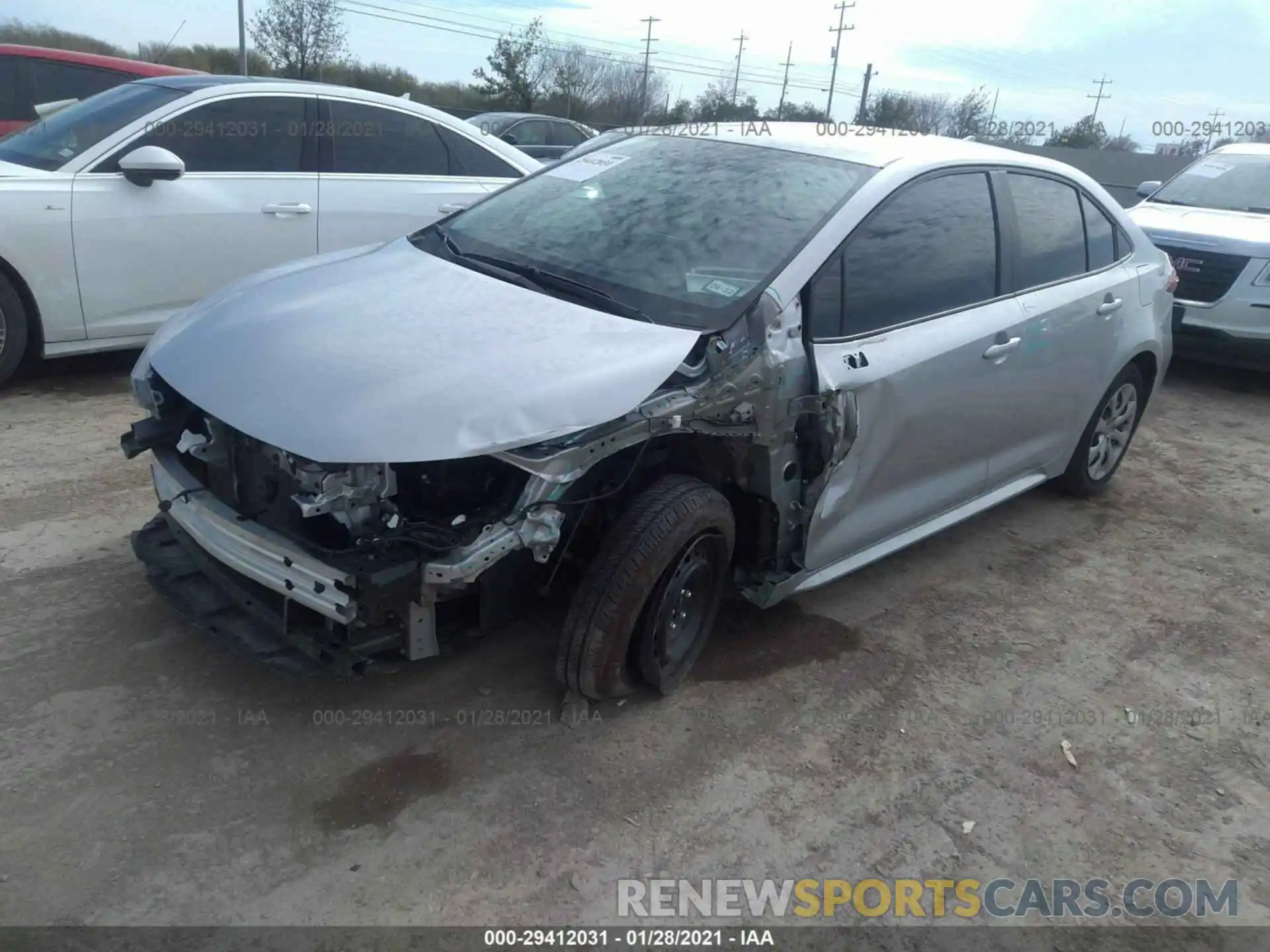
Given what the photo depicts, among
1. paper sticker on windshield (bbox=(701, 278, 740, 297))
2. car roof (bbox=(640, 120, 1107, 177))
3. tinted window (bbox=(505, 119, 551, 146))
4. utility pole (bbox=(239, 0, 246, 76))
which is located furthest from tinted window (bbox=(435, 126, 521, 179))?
utility pole (bbox=(239, 0, 246, 76))

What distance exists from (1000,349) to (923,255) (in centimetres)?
53

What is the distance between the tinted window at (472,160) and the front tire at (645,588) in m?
4.29

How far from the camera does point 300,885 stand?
7.88 feet

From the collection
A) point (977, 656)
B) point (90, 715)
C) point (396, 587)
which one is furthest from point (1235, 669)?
point (90, 715)

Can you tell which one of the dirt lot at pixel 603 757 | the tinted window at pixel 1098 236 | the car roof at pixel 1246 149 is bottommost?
the dirt lot at pixel 603 757

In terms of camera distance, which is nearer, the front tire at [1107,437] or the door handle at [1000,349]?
the door handle at [1000,349]

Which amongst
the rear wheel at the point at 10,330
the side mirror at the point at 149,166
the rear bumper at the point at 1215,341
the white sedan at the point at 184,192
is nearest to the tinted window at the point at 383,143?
the white sedan at the point at 184,192

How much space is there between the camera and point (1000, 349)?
3830mm

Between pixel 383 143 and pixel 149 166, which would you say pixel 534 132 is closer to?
pixel 383 143

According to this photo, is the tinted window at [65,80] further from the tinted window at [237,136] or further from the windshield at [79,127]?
the tinted window at [237,136]

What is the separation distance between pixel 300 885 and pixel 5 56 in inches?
338

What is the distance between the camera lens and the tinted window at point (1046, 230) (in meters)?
4.09

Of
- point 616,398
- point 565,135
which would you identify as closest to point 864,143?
point 616,398

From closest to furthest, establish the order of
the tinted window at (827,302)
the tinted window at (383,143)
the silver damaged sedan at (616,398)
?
the silver damaged sedan at (616,398) → the tinted window at (827,302) → the tinted window at (383,143)
